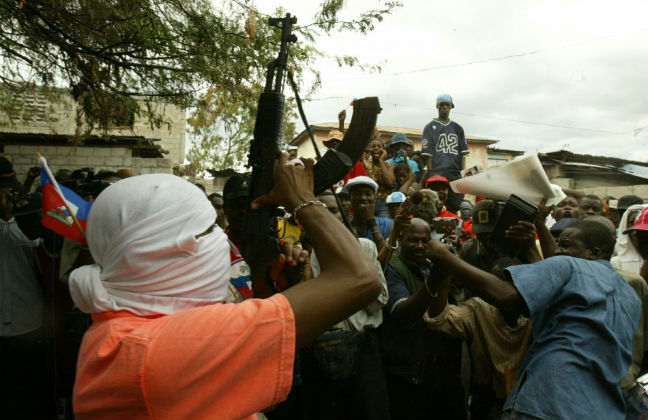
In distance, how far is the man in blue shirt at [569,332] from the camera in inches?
89.4

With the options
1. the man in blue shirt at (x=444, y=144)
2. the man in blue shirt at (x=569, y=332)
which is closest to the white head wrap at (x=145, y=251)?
the man in blue shirt at (x=569, y=332)

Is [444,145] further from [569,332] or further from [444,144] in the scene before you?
[569,332]

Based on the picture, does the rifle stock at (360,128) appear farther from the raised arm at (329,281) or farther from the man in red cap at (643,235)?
the man in red cap at (643,235)

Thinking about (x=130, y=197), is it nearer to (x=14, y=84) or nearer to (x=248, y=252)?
(x=248, y=252)

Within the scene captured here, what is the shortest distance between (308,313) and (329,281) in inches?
3.9

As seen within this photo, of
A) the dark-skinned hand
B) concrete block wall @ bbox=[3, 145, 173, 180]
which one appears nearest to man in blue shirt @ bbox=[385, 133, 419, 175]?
the dark-skinned hand

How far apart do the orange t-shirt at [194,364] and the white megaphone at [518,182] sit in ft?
8.84

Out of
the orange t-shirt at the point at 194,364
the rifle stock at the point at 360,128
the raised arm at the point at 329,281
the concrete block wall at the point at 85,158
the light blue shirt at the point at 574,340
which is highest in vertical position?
the rifle stock at the point at 360,128

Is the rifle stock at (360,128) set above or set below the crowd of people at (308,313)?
above

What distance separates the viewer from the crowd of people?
119cm

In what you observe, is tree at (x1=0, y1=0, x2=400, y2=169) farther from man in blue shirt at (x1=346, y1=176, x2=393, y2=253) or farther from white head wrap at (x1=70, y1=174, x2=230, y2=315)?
white head wrap at (x1=70, y1=174, x2=230, y2=315)

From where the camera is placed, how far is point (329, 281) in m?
1.26

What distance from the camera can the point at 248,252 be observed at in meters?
2.42

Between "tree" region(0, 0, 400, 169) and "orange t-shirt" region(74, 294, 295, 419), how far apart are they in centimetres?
437
